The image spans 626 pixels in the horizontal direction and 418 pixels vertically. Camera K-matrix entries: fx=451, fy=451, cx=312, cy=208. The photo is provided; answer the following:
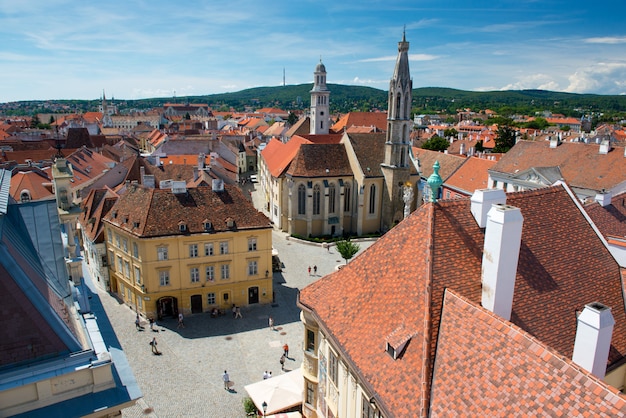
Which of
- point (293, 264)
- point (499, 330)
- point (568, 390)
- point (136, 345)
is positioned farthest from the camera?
point (293, 264)

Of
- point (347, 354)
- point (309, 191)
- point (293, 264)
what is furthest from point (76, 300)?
point (309, 191)

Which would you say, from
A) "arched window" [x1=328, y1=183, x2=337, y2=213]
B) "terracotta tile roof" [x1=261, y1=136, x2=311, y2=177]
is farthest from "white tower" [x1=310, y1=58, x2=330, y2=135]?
"arched window" [x1=328, y1=183, x2=337, y2=213]

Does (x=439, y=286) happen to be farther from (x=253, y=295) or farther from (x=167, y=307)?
(x=167, y=307)

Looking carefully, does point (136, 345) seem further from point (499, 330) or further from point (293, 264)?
point (499, 330)

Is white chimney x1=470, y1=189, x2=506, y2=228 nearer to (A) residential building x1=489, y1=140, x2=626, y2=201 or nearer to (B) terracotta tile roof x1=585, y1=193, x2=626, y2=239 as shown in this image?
(B) terracotta tile roof x1=585, y1=193, x2=626, y2=239

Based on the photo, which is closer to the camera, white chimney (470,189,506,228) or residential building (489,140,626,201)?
white chimney (470,189,506,228)

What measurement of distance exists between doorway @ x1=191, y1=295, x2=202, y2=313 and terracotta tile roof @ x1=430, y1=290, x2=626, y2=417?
24012 mm

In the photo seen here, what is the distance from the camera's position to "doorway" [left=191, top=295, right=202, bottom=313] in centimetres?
3266

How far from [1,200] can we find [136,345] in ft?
60.6

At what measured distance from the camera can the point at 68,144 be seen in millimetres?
88000

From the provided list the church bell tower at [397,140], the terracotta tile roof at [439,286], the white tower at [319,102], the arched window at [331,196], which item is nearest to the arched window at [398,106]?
the church bell tower at [397,140]

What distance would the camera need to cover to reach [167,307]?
32.4 metres

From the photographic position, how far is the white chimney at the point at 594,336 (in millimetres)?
10656

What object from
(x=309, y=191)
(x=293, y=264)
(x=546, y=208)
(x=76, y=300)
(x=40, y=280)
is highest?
(x=546, y=208)
